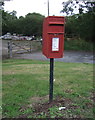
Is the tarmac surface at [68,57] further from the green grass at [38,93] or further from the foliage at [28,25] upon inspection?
the foliage at [28,25]

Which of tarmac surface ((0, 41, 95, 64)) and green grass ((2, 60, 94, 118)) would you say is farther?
tarmac surface ((0, 41, 95, 64))

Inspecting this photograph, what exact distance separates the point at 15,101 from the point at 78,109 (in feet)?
3.69

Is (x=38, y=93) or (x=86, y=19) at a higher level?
(x=86, y=19)

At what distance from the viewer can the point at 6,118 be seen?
242 centimetres

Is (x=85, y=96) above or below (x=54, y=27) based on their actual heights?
below

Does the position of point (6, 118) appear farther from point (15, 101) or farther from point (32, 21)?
point (32, 21)

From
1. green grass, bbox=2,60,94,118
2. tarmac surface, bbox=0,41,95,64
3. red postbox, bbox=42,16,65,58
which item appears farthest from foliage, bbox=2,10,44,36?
red postbox, bbox=42,16,65,58

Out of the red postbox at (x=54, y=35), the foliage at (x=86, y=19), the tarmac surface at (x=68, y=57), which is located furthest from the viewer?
the tarmac surface at (x=68, y=57)

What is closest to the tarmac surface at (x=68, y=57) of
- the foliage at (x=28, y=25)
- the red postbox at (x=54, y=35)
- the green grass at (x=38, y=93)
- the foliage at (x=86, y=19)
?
the foliage at (x=86, y=19)

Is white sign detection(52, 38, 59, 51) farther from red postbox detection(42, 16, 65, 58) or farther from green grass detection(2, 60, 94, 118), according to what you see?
green grass detection(2, 60, 94, 118)

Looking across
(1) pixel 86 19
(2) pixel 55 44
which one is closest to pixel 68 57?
(1) pixel 86 19

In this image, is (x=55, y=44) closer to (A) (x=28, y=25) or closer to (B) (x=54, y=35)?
(B) (x=54, y=35)

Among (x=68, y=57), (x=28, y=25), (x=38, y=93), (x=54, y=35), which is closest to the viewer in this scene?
(x=54, y=35)

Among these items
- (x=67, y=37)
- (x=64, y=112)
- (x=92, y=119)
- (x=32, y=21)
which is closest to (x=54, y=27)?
(x=64, y=112)
